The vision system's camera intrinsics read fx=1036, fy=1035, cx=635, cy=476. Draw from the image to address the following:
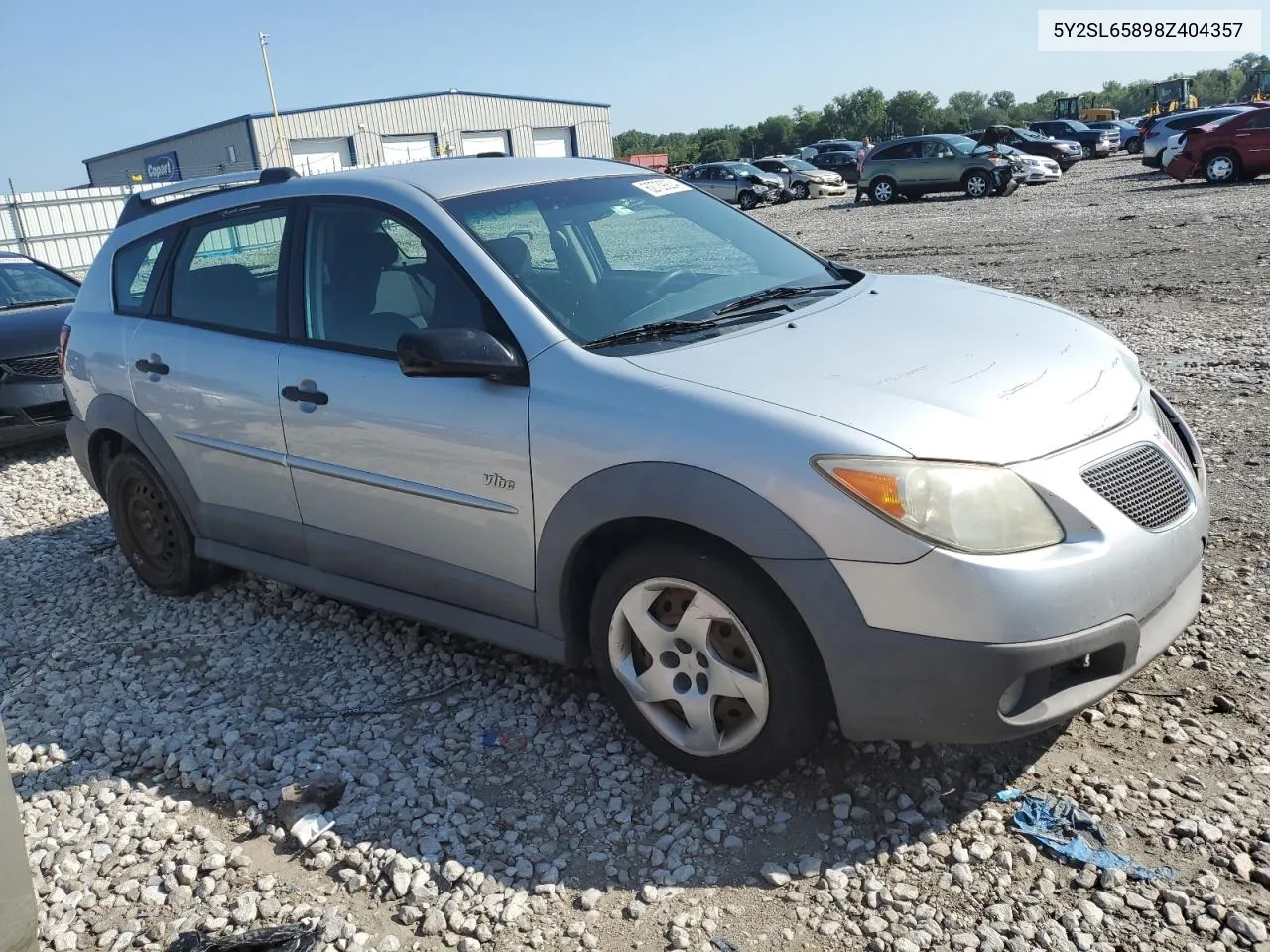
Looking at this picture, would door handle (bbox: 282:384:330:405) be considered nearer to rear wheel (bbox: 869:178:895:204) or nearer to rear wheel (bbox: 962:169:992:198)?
rear wheel (bbox: 962:169:992:198)

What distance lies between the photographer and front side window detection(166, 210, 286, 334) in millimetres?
4105

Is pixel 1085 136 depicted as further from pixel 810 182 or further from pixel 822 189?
pixel 810 182

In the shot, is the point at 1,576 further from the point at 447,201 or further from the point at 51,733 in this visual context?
the point at 447,201

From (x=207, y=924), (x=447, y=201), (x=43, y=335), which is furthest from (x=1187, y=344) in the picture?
(x=43, y=335)

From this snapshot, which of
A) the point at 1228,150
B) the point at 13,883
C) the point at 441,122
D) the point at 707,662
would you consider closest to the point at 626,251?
the point at 707,662

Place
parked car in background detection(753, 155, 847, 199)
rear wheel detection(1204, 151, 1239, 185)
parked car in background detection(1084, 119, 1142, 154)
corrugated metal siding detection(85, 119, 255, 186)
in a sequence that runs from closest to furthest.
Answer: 1. rear wheel detection(1204, 151, 1239, 185)
2. parked car in background detection(753, 155, 847, 199)
3. parked car in background detection(1084, 119, 1142, 154)
4. corrugated metal siding detection(85, 119, 255, 186)

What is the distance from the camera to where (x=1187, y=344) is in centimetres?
816

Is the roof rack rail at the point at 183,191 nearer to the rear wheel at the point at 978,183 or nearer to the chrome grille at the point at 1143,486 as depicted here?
the chrome grille at the point at 1143,486

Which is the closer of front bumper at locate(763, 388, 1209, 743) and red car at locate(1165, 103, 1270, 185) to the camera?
front bumper at locate(763, 388, 1209, 743)

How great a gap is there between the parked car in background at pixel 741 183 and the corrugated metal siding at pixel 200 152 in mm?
25207

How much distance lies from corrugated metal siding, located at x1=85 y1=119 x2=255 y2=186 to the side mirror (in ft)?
158

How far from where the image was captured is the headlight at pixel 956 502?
2.55 meters

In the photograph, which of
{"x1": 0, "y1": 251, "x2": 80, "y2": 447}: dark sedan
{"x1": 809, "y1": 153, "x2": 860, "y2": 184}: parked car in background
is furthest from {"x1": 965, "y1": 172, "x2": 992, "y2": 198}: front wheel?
{"x1": 0, "y1": 251, "x2": 80, "y2": 447}: dark sedan

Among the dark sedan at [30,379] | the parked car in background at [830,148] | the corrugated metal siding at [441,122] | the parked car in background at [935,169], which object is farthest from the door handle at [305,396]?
the corrugated metal siding at [441,122]
